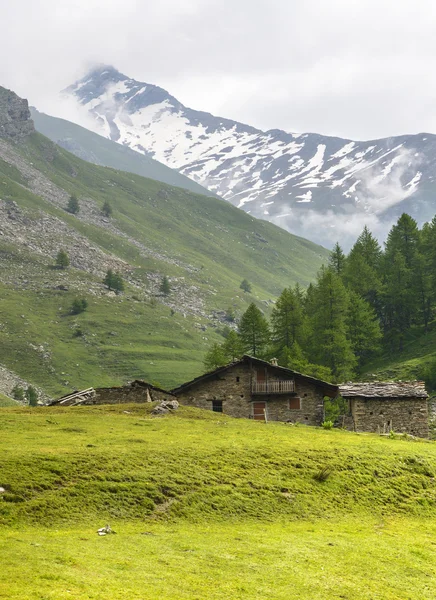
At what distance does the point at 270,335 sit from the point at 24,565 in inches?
3110

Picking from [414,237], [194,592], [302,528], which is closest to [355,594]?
[194,592]

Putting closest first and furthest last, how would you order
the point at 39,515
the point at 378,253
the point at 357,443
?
the point at 39,515 < the point at 357,443 < the point at 378,253

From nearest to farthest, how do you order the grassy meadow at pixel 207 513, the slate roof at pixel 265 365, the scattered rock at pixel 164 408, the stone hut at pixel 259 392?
the grassy meadow at pixel 207 513
the scattered rock at pixel 164 408
the slate roof at pixel 265 365
the stone hut at pixel 259 392

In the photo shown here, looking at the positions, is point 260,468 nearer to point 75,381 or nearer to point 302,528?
point 302,528

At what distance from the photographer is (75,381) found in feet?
550

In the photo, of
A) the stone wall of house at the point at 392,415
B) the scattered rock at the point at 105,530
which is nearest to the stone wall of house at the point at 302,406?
the stone wall of house at the point at 392,415

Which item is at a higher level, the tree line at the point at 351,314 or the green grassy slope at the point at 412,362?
the tree line at the point at 351,314

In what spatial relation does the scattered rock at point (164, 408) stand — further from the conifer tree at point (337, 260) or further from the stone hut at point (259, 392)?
the conifer tree at point (337, 260)

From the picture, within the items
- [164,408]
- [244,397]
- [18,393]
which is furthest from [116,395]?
[18,393]

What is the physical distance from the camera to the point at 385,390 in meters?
58.7

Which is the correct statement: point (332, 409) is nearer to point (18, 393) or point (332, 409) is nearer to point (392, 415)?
point (392, 415)

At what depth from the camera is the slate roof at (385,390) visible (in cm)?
5775

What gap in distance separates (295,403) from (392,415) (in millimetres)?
8217

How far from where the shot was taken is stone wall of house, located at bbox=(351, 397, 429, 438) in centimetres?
5791
